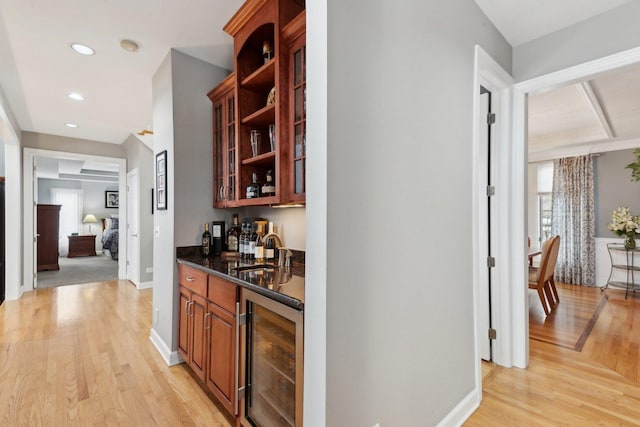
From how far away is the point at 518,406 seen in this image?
1.91m

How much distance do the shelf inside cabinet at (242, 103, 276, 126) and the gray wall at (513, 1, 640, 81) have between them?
78.2 inches

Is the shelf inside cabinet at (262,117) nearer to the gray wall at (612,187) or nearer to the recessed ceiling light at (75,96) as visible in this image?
the recessed ceiling light at (75,96)

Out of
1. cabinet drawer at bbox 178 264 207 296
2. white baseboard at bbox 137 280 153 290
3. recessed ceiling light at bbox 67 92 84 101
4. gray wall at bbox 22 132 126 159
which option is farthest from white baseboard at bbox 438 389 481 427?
gray wall at bbox 22 132 126 159

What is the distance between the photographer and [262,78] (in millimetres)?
2135

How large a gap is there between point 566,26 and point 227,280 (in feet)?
9.53

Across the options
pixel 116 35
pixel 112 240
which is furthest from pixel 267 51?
pixel 112 240

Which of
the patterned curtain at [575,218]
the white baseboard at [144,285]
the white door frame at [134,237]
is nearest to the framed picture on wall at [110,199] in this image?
the white door frame at [134,237]

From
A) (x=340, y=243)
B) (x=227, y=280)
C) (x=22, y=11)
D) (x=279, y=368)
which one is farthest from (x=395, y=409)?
(x=22, y=11)

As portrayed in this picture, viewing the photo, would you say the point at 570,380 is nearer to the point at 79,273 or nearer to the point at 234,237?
the point at 234,237

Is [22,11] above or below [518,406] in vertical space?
above

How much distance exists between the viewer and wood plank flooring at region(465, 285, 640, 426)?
1.82m

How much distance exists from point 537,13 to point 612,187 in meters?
4.87

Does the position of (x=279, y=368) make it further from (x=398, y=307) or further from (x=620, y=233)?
(x=620, y=233)

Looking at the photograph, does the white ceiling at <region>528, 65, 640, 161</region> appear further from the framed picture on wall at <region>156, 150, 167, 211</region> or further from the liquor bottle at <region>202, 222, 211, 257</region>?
the framed picture on wall at <region>156, 150, 167, 211</region>
